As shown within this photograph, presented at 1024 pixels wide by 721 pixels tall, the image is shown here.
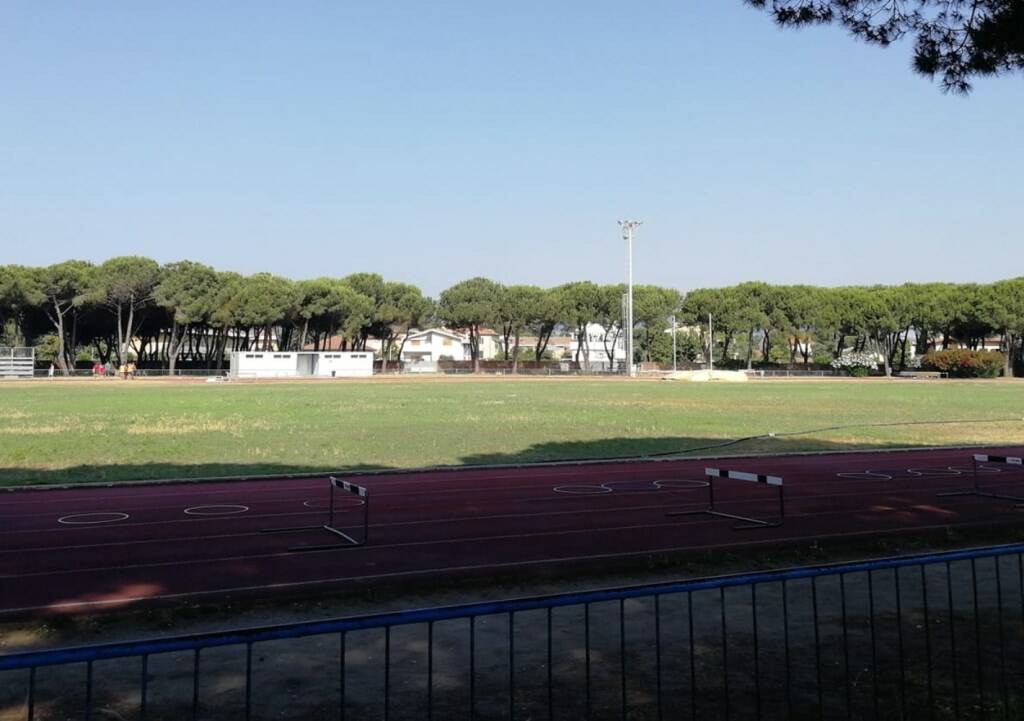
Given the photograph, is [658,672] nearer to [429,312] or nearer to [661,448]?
[661,448]

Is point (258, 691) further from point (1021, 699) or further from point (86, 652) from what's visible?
point (1021, 699)

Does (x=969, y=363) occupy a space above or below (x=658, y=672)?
above

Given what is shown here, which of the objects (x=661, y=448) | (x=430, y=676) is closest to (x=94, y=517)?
(x=430, y=676)

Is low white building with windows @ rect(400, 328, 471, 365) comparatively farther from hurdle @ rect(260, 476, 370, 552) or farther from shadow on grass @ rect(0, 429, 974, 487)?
hurdle @ rect(260, 476, 370, 552)

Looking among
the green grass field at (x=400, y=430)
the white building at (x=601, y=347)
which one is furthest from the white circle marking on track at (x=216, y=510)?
the white building at (x=601, y=347)

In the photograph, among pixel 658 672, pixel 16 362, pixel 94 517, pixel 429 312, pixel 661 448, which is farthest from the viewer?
pixel 429 312

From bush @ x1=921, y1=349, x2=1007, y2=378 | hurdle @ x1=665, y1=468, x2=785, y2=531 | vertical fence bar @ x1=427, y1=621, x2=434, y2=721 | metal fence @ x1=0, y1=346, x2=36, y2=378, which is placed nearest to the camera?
vertical fence bar @ x1=427, y1=621, x2=434, y2=721

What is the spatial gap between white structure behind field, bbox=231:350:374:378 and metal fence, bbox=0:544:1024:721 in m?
73.9

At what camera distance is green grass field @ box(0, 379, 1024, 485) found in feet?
59.3

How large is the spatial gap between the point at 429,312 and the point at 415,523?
304ft

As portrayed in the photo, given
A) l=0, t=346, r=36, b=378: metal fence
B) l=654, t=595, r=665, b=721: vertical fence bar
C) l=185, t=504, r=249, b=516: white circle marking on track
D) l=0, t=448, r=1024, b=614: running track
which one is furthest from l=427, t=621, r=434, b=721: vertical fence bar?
l=0, t=346, r=36, b=378: metal fence

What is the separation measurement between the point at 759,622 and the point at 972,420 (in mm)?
26359

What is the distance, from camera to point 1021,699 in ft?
17.3

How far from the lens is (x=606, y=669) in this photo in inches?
236
